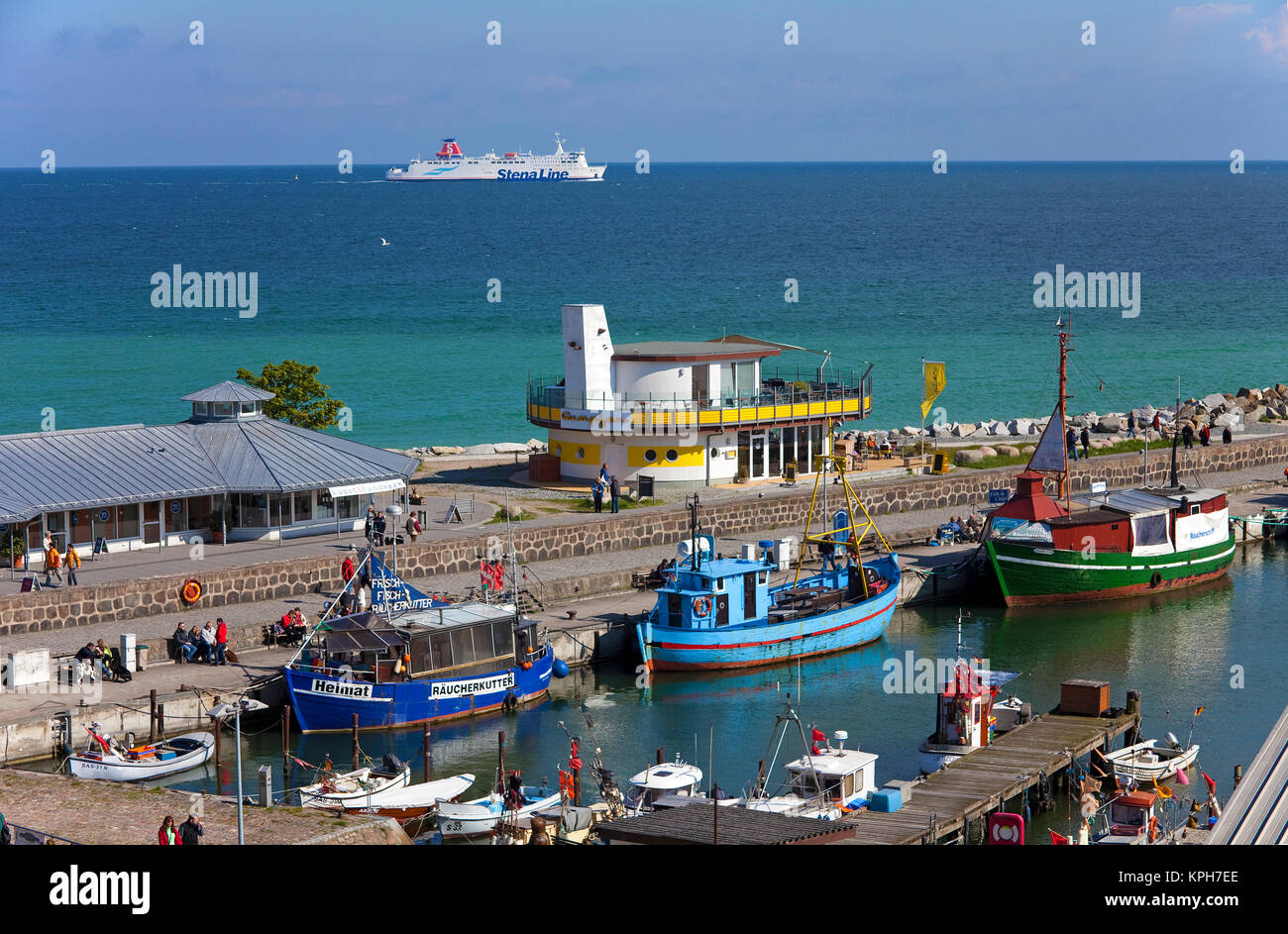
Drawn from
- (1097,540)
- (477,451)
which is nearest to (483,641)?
(1097,540)

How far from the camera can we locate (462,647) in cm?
3522

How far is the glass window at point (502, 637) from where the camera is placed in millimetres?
35719

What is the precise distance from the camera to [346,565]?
39500 millimetres

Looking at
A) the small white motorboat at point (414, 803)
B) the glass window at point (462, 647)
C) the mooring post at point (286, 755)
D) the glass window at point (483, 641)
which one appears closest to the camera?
the small white motorboat at point (414, 803)

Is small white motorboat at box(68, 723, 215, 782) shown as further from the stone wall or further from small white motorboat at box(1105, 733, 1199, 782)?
small white motorboat at box(1105, 733, 1199, 782)

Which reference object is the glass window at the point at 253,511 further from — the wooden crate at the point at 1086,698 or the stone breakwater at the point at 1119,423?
the stone breakwater at the point at 1119,423

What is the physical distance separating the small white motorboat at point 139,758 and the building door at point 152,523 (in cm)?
1196

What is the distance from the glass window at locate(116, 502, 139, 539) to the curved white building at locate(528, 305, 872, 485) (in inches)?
541
